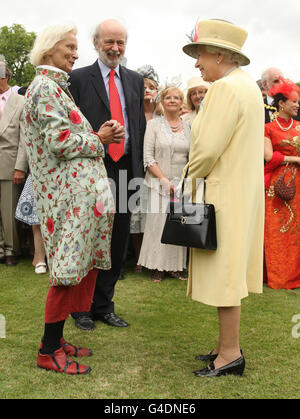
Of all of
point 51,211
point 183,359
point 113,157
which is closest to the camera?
point 51,211

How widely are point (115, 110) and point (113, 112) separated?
0.03 m

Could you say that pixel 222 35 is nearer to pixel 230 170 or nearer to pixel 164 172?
pixel 230 170

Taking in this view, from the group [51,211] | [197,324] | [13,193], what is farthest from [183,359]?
[13,193]

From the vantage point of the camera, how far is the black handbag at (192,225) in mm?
2846

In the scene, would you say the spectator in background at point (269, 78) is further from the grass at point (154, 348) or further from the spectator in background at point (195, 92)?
the grass at point (154, 348)

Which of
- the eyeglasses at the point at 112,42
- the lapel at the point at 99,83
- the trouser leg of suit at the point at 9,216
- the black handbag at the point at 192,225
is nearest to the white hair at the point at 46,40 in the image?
the eyeglasses at the point at 112,42

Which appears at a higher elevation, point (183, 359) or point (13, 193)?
point (13, 193)

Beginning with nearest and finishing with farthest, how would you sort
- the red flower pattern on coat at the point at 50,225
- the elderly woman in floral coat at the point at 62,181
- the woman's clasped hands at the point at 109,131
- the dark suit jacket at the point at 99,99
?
the elderly woman in floral coat at the point at 62,181 < the red flower pattern on coat at the point at 50,225 < the woman's clasped hands at the point at 109,131 < the dark suit jacket at the point at 99,99

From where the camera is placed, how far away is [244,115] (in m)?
2.80

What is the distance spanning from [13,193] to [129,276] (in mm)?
1760

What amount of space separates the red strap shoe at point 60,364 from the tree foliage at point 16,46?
115 ft

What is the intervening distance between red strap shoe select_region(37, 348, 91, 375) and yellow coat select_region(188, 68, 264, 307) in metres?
0.87

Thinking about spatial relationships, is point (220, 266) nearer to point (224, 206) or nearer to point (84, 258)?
point (224, 206)

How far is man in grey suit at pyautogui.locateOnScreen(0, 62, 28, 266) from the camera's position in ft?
19.6
